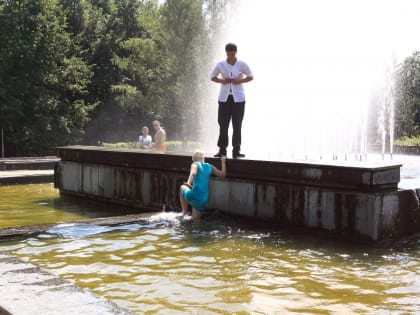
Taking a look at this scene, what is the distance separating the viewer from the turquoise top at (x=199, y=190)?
26.3ft

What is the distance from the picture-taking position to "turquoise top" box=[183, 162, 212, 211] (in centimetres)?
801

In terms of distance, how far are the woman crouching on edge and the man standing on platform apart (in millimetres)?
891

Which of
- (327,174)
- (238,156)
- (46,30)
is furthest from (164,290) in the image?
(46,30)

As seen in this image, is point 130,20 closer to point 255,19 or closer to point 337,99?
point 255,19

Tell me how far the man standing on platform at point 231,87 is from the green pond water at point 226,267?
1.67 m

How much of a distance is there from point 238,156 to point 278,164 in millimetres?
1294

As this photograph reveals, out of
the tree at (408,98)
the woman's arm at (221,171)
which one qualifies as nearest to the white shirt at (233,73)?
the woman's arm at (221,171)

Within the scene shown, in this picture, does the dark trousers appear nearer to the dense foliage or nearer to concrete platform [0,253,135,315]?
concrete platform [0,253,135,315]

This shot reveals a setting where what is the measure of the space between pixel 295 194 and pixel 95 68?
33.5m

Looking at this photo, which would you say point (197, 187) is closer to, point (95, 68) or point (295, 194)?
point (295, 194)

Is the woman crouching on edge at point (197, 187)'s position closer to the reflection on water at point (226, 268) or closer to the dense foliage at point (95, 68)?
the reflection on water at point (226, 268)

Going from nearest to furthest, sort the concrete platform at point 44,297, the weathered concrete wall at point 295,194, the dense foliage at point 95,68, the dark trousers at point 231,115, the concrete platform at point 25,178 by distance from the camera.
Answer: the concrete platform at point 44,297
the weathered concrete wall at point 295,194
the dark trousers at point 231,115
the concrete platform at point 25,178
the dense foliage at point 95,68

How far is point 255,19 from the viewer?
31.4 metres

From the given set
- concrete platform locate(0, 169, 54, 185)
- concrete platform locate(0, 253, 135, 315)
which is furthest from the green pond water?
concrete platform locate(0, 169, 54, 185)
